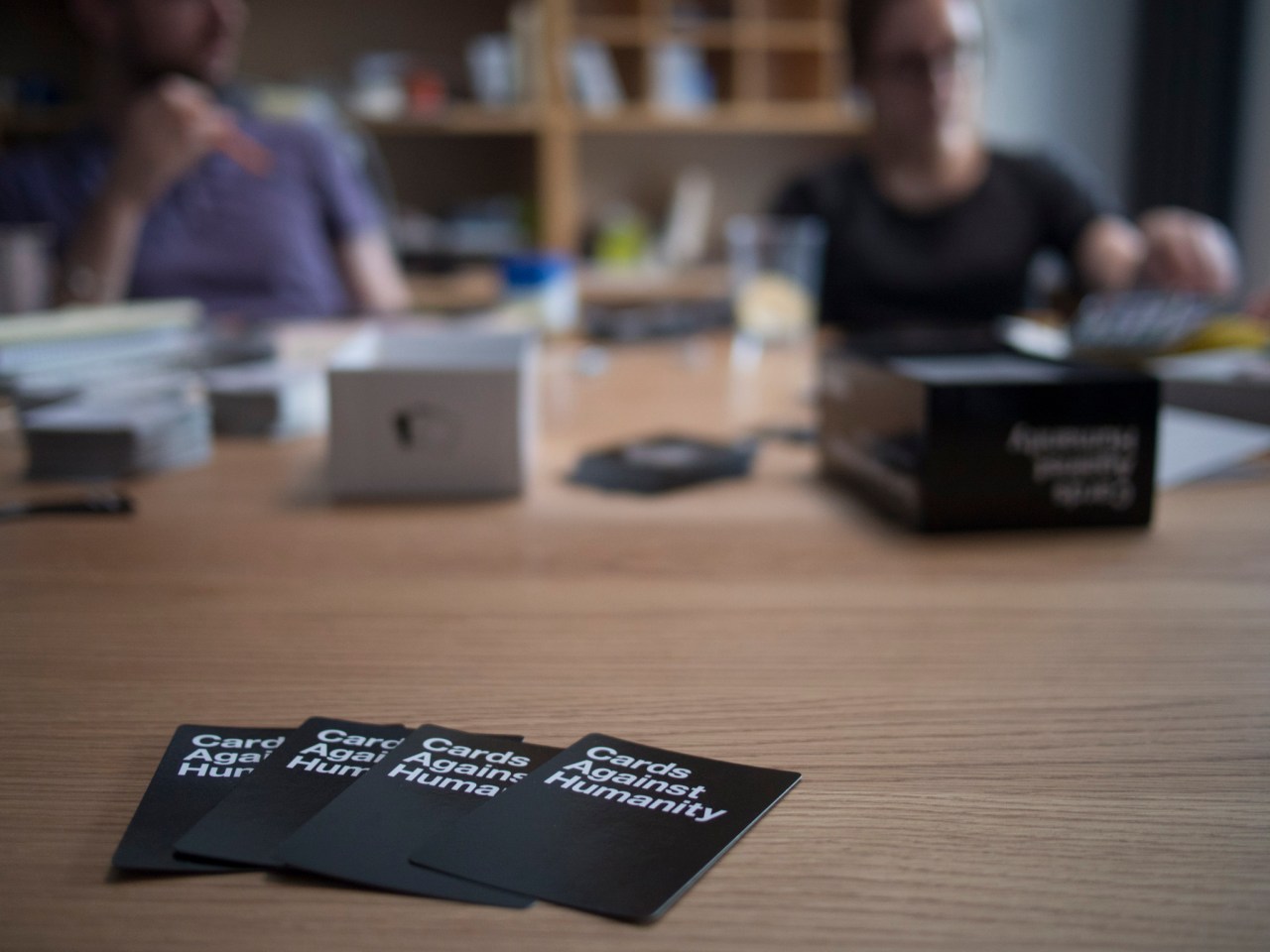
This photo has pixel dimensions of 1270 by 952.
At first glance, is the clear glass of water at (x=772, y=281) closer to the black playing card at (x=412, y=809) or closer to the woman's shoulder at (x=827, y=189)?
the woman's shoulder at (x=827, y=189)

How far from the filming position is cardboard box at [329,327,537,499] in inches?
33.0

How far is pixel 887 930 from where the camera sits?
0.33 m

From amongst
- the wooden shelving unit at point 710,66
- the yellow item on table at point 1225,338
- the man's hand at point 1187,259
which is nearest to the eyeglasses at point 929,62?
the man's hand at point 1187,259

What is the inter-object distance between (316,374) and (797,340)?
782 millimetres

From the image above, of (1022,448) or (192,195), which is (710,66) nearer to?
(192,195)

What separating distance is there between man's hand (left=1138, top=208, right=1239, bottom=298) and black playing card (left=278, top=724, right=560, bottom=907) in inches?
61.2

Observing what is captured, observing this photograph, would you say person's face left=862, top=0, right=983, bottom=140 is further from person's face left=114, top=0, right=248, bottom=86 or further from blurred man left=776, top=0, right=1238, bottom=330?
person's face left=114, top=0, right=248, bottom=86

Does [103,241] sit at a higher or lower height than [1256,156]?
lower

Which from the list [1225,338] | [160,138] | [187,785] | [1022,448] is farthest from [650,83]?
[187,785]

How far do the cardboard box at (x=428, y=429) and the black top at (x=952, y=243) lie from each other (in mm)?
1436

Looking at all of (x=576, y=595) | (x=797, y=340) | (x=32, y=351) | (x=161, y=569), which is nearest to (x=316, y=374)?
(x=32, y=351)

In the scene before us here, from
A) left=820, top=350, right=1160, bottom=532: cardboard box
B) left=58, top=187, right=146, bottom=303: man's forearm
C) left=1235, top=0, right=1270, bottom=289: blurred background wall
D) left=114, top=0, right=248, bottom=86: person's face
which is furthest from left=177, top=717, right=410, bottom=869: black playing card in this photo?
left=1235, top=0, right=1270, bottom=289: blurred background wall

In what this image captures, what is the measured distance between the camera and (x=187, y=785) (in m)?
0.41

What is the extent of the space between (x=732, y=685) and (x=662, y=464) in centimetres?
46
